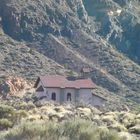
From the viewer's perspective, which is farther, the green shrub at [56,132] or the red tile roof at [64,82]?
the red tile roof at [64,82]

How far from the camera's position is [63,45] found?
121 m

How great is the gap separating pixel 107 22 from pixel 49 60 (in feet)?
143

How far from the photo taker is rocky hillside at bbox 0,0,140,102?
10806 centimetres

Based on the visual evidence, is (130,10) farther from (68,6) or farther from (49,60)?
(49,60)

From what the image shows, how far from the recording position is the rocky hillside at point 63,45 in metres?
108

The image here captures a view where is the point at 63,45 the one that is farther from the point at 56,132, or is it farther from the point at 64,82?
the point at 56,132

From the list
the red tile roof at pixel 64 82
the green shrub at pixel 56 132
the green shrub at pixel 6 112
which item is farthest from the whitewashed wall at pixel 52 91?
the green shrub at pixel 56 132

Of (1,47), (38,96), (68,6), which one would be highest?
(68,6)

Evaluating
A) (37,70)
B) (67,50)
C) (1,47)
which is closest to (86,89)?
(37,70)

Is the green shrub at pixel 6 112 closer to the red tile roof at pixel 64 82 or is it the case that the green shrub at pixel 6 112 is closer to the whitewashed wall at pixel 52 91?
the whitewashed wall at pixel 52 91

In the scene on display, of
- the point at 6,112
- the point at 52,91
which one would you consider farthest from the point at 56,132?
the point at 52,91

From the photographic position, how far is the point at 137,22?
15412 cm

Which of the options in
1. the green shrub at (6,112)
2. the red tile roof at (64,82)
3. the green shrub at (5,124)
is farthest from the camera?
the red tile roof at (64,82)

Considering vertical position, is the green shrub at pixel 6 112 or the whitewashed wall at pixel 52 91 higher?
the whitewashed wall at pixel 52 91
